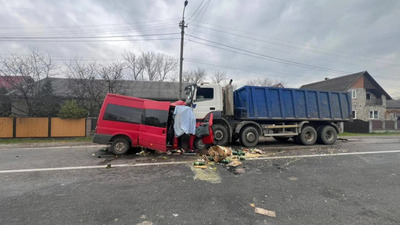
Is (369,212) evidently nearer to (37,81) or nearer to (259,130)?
(259,130)

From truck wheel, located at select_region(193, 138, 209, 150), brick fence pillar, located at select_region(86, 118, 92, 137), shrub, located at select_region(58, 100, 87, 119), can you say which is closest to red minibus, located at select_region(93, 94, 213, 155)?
truck wheel, located at select_region(193, 138, 209, 150)

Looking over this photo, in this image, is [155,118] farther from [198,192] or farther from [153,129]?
[198,192]

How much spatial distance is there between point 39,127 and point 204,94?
12259mm

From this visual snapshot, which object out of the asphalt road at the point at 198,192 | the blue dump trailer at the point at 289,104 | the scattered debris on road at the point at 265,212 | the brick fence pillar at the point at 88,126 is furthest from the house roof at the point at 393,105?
the brick fence pillar at the point at 88,126

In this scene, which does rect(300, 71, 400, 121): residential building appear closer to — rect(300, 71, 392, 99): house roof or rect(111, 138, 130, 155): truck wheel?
rect(300, 71, 392, 99): house roof

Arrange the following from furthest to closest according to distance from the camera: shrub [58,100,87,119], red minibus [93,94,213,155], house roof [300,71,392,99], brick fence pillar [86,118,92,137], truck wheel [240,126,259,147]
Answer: house roof [300,71,392,99], brick fence pillar [86,118,92,137], shrub [58,100,87,119], truck wheel [240,126,259,147], red minibus [93,94,213,155]

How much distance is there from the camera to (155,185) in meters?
4.01

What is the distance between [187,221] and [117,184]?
7.20 feet

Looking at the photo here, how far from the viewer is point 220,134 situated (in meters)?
8.16

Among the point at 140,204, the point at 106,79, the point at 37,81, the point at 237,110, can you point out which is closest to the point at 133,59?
the point at 106,79

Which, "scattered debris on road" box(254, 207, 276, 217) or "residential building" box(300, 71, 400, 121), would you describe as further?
"residential building" box(300, 71, 400, 121)

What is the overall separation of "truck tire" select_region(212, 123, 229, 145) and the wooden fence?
10.3 m

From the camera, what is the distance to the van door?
22.3ft

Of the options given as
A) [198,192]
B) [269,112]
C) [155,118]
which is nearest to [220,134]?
[269,112]
